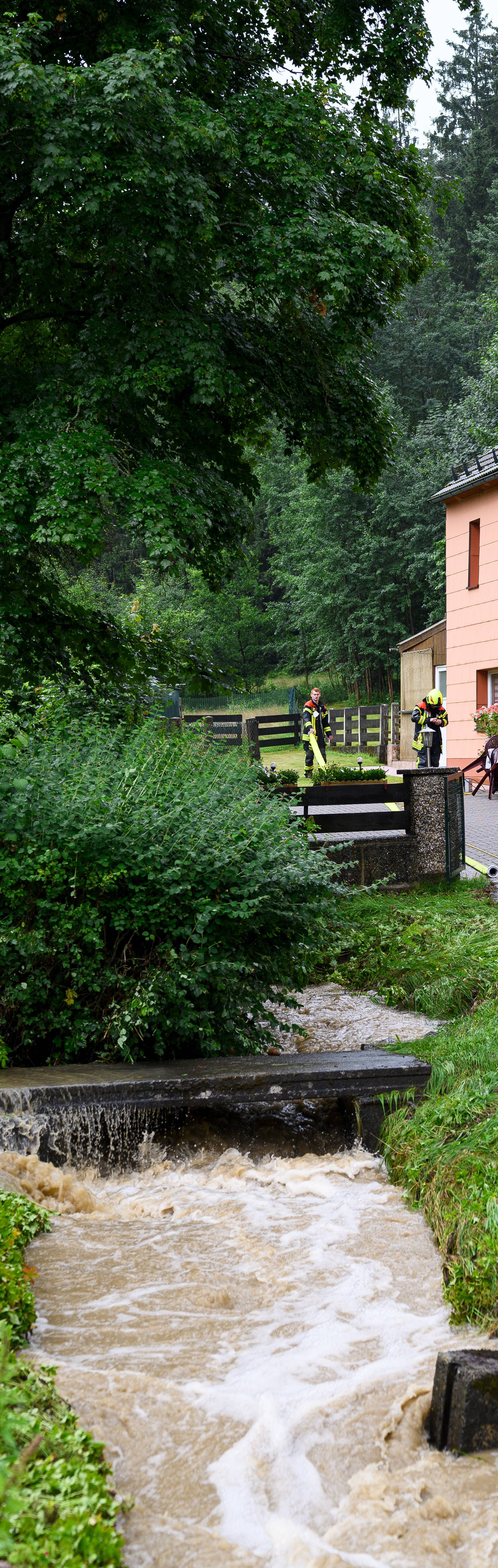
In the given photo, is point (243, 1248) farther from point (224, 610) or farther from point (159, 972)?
point (224, 610)

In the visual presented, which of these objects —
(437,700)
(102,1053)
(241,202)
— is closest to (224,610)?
(437,700)

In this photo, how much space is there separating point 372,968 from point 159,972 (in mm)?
3405

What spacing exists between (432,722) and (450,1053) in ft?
53.7

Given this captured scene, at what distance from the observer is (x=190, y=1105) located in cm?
520

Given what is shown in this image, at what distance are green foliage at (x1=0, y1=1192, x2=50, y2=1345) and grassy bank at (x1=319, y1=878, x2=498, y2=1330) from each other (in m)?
1.45

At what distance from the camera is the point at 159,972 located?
18.7 feet

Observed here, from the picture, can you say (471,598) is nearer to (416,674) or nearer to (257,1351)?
(416,674)

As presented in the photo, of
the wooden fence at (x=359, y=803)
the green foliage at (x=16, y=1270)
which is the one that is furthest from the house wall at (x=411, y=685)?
the green foliage at (x=16, y=1270)

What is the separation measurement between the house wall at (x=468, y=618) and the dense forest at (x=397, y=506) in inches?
452

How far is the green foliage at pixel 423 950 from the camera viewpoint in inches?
304

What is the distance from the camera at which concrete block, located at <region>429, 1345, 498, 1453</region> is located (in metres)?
2.99

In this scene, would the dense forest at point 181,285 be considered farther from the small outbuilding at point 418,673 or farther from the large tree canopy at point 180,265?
the small outbuilding at point 418,673

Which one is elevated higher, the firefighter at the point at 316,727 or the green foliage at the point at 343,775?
the firefighter at the point at 316,727

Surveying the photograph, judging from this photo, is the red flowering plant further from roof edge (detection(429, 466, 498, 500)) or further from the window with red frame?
roof edge (detection(429, 466, 498, 500))
